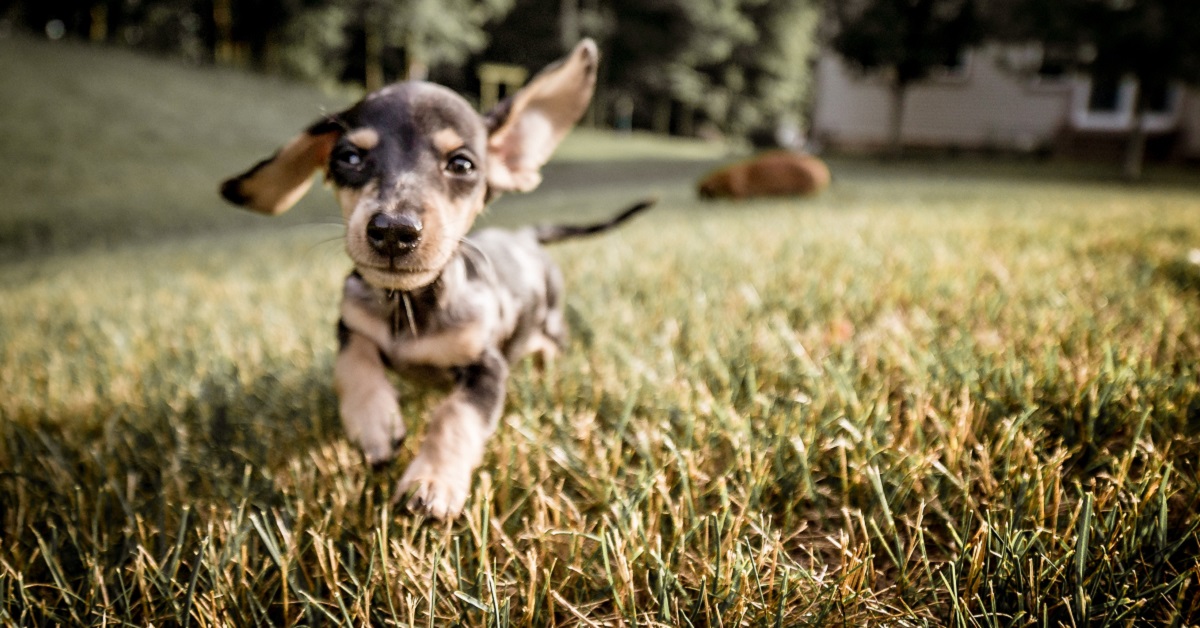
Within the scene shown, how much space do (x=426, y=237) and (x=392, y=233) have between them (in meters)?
0.07

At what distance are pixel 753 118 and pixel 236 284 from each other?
118 feet

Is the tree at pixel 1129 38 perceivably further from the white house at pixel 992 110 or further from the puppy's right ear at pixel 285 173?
the puppy's right ear at pixel 285 173

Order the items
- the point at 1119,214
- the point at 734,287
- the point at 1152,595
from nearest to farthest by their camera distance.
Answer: the point at 1152,595
the point at 734,287
the point at 1119,214

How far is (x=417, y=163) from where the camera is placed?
161 cm

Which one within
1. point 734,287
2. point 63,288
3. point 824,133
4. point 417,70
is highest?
point 417,70

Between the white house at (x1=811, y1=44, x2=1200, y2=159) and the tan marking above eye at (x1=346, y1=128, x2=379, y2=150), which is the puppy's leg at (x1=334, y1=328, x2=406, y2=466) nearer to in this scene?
the tan marking above eye at (x1=346, y1=128, x2=379, y2=150)

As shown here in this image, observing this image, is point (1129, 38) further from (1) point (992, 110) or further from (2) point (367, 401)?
(2) point (367, 401)

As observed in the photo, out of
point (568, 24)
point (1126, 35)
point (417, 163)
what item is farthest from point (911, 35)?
point (417, 163)

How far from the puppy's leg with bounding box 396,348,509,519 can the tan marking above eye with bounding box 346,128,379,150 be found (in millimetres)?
568

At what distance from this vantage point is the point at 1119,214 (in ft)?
20.6

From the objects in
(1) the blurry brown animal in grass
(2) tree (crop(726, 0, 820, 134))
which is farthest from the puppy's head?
(2) tree (crop(726, 0, 820, 134))

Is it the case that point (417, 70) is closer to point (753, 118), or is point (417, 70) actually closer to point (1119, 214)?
point (753, 118)

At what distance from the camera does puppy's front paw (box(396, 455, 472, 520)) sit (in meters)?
A: 1.44

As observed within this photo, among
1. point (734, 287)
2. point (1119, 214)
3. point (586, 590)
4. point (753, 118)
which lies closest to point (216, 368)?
point (586, 590)
